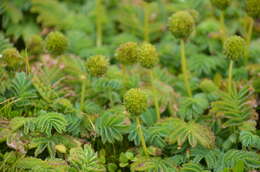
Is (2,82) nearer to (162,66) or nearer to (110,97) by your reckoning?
(110,97)

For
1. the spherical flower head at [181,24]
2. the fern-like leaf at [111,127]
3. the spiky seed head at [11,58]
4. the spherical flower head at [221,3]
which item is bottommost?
the fern-like leaf at [111,127]

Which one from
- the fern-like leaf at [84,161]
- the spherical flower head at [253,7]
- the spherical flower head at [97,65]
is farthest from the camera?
the spherical flower head at [253,7]

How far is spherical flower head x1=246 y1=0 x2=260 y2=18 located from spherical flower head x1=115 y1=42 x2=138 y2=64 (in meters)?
0.83

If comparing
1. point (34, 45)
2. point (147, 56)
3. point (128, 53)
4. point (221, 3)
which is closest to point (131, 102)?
point (147, 56)

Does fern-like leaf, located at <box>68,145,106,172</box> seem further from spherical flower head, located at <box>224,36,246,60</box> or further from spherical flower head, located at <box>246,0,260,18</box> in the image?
spherical flower head, located at <box>246,0,260,18</box>

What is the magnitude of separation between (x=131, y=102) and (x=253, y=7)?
113 cm

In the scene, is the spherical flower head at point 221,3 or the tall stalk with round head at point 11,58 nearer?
the tall stalk with round head at point 11,58

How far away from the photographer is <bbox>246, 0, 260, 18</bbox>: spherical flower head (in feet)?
9.07

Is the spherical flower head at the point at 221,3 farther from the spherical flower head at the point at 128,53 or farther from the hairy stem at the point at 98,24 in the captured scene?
the hairy stem at the point at 98,24

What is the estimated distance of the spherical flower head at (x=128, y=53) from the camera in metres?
2.62

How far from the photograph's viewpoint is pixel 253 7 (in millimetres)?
2781

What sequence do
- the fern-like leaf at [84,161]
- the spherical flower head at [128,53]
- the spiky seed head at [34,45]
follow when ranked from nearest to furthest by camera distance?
the fern-like leaf at [84,161], the spherical flower head at [128,53], the spiky seed head at [34,45]

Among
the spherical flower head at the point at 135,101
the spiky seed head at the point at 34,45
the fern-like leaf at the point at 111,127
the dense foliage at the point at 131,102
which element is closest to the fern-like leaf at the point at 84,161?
the dense foliage at the point at 131,102

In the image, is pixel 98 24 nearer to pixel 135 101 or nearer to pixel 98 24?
pixel 98 24
